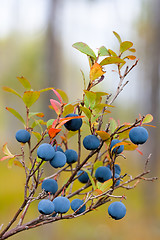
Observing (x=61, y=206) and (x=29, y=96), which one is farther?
(x=29, y=96)

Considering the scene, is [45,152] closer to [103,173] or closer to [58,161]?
[58,161]

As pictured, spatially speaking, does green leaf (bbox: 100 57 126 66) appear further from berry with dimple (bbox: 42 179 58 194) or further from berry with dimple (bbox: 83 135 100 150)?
berry with dimple (bbox: 42 179 58 194)

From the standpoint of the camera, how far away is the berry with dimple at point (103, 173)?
0.74m

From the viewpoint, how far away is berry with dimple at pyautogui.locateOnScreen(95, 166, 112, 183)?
2.44 feet

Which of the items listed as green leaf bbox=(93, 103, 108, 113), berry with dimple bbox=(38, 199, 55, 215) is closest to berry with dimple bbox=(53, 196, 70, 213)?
berry with dimple bbox=(38, 199, 55, 215)

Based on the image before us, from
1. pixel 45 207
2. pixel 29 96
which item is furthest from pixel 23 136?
pixel 45 207

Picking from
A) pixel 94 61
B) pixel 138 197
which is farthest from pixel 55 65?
pixel 138 197

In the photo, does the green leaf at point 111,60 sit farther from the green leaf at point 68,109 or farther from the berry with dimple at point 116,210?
the berry with dimple at point 116,210

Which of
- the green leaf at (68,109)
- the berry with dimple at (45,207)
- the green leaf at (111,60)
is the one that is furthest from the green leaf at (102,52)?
the berry with dimple at (45,207)

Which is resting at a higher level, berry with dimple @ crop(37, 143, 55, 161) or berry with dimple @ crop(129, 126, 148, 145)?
berry with dimple @ crop(129, 126, 148, 145)

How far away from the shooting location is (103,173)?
745 millimetres

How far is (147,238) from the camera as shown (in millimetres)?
3830

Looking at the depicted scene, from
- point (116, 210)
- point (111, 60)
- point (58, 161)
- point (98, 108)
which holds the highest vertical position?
point (111, 60)

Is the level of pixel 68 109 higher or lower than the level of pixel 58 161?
higher
